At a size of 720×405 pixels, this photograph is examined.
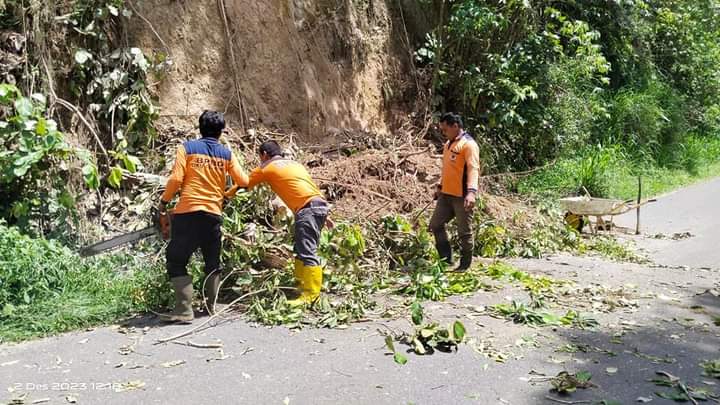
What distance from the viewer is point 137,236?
6785mm

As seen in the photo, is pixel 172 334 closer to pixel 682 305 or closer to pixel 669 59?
pixel 682 305

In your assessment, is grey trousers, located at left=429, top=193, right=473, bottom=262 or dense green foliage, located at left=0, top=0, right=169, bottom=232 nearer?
dense green foliage, located at left=0, top=0, right=169, bottom=232

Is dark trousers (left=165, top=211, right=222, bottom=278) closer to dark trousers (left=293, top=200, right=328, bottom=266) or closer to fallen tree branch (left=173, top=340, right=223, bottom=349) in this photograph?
fallen tree branch (left=173, top=340, right=223, bottom=349)

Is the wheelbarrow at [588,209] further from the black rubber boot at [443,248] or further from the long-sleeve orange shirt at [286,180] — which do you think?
the long-sleeve orange shirt at [286,180]

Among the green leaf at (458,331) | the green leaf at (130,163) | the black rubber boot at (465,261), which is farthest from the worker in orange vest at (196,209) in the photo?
the black rubber boot at (465,261)

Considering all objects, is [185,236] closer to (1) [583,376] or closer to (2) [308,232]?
(2) [308,232]

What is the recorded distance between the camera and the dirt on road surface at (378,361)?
422cm

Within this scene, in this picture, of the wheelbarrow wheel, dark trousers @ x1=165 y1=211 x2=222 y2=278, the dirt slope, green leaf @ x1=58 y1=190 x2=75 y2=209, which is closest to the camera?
dark trousers @ x1=165 y1=211 x2=222 y2=278

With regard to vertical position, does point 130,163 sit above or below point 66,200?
above

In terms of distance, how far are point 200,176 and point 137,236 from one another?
1.67 metres

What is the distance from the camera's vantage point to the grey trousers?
23.4 ft

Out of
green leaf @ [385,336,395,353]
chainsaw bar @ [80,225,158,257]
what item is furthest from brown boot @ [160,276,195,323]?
green leaf @ [385,336,395,353]

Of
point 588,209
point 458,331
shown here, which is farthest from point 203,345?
point 588,209

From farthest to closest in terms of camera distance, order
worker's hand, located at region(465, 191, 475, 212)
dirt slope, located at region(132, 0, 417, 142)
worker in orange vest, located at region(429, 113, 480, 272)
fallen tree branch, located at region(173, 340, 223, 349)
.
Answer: dirt slope, located at region(132, 0, 417, 142), worker in orange vest, located at region(429, 113, 480, 272), worker's hand, located at region(465, 191, 475, 212), fallen tree branch, located at region(173, 340, 223, 349)
